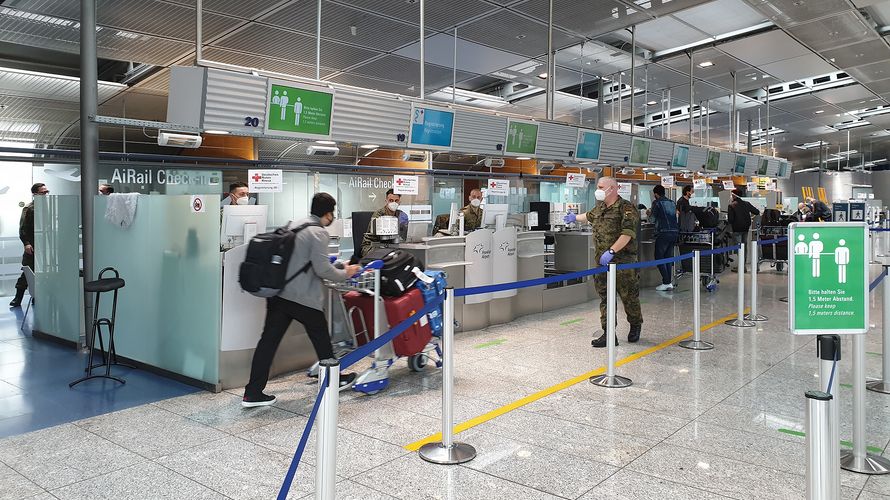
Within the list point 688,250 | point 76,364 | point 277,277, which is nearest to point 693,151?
point 688,250

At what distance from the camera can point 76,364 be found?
5.75 metres

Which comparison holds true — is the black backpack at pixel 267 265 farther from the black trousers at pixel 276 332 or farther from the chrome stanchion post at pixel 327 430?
the chrome stanchion post at pixel 327 430

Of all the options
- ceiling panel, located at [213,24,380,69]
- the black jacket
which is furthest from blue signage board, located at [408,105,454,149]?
the black jacket

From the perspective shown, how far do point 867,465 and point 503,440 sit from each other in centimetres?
194

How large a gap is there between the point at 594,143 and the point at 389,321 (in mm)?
5730

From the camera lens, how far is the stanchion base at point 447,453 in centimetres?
332

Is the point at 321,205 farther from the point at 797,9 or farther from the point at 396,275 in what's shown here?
Answer: the point at 797,9

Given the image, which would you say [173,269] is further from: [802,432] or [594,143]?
[594,143]

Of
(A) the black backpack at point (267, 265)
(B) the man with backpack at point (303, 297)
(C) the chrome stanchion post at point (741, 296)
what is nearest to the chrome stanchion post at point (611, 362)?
(B) the man with backpack at point (303, 297)

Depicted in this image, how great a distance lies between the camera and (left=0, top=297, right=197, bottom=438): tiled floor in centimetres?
421

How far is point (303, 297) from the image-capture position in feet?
14.3

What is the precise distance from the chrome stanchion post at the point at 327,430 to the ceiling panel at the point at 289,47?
6.85 m

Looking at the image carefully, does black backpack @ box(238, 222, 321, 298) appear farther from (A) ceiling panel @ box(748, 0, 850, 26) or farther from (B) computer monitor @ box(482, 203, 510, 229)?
(A) ceiling panel @ box(748, 0, 850, 26)

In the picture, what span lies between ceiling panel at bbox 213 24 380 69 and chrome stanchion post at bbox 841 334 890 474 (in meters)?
7.25
